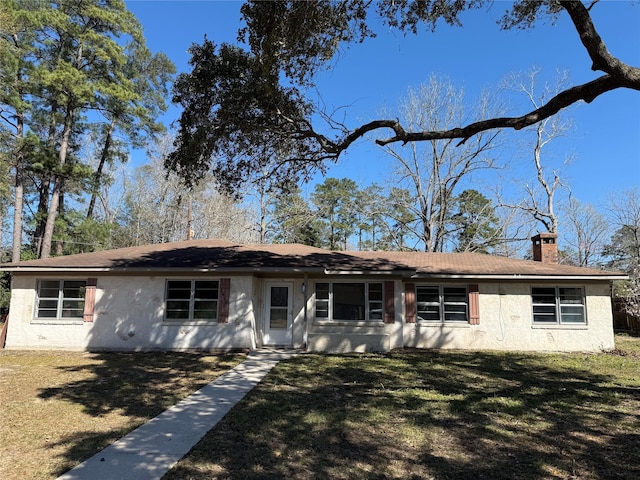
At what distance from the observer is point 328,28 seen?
8.47 m

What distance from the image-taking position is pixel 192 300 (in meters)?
13.1

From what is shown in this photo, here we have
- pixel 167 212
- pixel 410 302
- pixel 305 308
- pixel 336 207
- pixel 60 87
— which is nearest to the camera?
pixel 305 308

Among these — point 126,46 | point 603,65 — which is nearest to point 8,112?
point 126,46

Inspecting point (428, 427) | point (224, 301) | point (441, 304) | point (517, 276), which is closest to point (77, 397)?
point (224, 301)

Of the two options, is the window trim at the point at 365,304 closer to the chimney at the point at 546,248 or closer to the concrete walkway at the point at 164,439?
the concrete walkway at the point at 164,439

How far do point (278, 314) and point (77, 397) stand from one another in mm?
6940

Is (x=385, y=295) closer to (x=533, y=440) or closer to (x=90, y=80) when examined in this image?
(x=533, y=440)

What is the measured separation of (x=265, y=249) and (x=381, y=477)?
42.0 ft

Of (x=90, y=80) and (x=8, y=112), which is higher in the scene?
(x=90, y=80)

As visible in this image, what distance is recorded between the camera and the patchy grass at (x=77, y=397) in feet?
15.7

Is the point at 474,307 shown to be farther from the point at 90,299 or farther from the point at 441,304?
the point at 90,299

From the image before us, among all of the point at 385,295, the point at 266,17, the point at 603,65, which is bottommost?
the point at 385,295

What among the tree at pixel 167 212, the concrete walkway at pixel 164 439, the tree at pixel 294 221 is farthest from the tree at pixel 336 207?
the concrete walkway at pixel 164 439

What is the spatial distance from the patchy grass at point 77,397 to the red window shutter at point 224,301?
124cm
